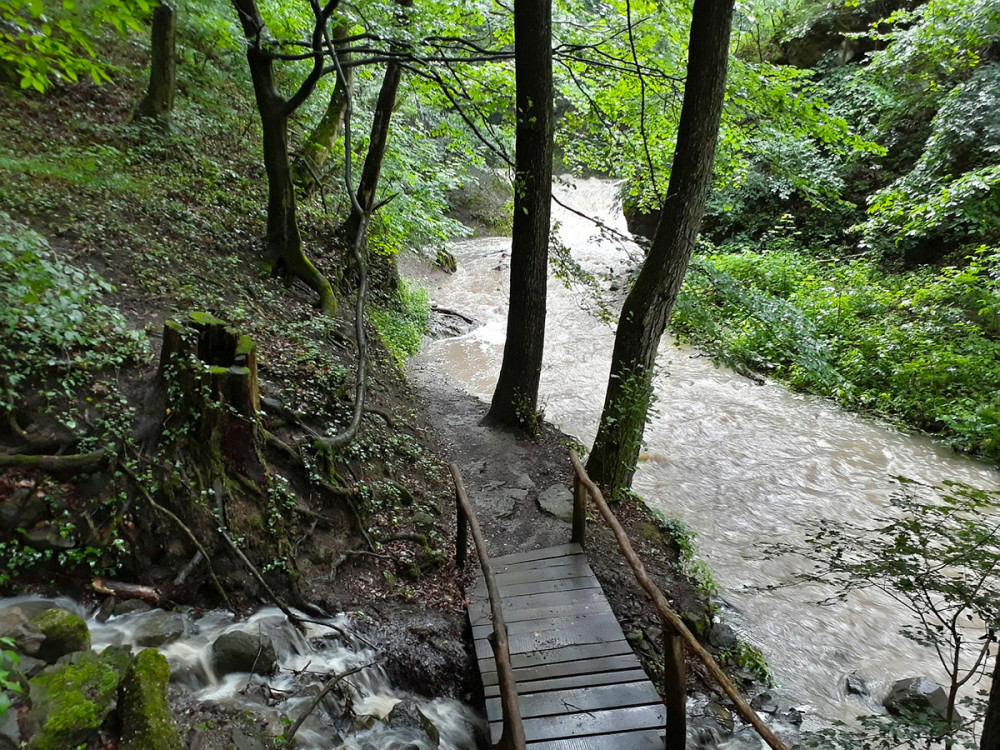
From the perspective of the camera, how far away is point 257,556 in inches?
175

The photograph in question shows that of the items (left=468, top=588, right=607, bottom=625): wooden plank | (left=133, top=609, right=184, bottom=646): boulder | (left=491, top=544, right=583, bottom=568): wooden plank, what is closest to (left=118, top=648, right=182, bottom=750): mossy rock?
(left=133, top=609, right=184, bottom=646): boulder

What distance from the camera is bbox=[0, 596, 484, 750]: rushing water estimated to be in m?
3.55

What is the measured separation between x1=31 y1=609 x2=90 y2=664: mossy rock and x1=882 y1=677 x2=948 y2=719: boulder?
6.31m

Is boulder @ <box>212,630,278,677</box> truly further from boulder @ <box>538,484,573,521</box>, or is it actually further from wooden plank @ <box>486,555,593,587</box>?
boulder @ <box>538,484,573,521</box>

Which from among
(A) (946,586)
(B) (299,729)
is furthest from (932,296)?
(B) (299,729)

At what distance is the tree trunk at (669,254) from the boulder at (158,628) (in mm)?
4578

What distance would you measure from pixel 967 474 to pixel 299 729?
10108mm

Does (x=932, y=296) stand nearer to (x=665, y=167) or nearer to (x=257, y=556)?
(x=665, y=167)

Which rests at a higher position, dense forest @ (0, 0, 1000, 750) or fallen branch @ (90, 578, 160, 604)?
dense forest @ (0, 0, 1000, 750)

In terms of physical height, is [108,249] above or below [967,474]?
above

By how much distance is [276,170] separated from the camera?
26.4ft

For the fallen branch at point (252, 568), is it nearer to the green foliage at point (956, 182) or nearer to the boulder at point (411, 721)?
the boulder at point (411, 721)

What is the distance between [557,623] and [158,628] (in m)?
2.98

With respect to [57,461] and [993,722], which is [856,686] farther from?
[57,461]
